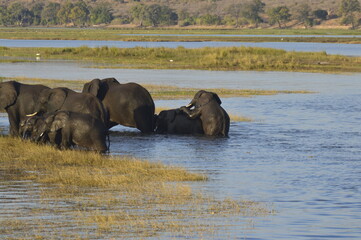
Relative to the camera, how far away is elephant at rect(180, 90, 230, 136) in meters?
19.5

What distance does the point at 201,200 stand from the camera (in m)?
12.3

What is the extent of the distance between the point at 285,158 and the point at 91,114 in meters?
4.02

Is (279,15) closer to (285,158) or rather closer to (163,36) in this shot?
(163,36)

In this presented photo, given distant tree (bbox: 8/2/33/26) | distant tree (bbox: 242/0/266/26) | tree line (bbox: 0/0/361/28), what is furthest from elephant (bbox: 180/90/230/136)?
distant tree (bbox: 8/2/33/26)

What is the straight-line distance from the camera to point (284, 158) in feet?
55.2

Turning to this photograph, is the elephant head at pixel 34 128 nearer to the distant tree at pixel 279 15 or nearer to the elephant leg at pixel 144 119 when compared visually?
the elephant leg at pixel 144 119

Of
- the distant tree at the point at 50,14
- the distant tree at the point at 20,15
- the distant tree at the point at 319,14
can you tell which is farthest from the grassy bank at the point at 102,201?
the distant tree at the point at 50,14

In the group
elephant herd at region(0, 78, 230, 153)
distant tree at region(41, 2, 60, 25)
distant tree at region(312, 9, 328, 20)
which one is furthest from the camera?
distant tree at region(41, 2, 60, 25)

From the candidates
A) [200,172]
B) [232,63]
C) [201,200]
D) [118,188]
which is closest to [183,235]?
[201,200]

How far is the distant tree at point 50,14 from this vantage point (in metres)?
186

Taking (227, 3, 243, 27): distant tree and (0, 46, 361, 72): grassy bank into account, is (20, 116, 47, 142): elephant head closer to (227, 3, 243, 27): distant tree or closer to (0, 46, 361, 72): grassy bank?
(0, 46, 361, 72): grassy bank

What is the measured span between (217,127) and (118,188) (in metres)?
6.81

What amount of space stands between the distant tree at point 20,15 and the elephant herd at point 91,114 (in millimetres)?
162698

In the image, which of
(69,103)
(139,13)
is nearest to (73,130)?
(69,103)
